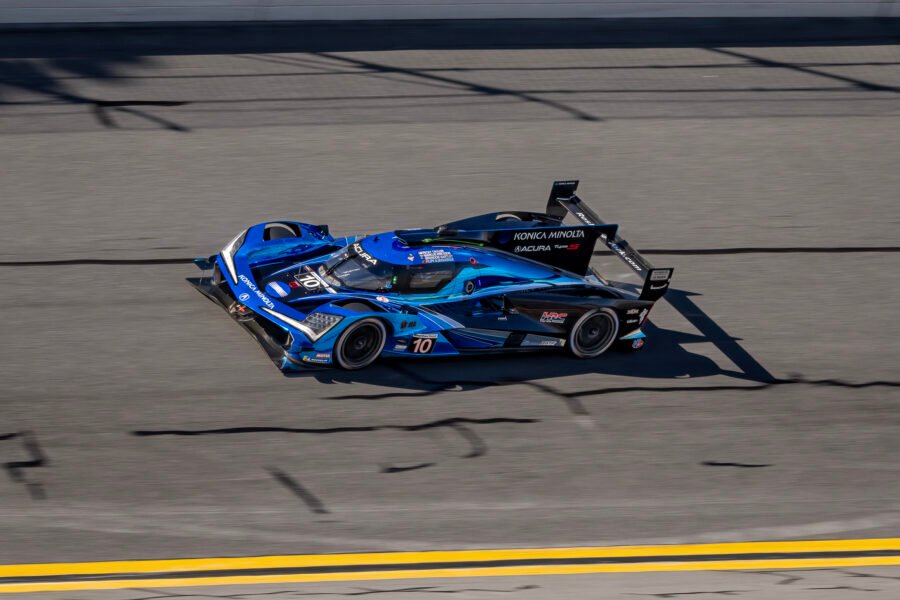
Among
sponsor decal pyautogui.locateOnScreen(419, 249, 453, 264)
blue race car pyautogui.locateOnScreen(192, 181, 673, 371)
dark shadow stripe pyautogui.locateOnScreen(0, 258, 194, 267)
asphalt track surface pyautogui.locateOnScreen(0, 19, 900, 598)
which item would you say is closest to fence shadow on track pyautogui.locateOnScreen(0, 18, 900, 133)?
asphalt track surface pyautogui.locateOnScreen(0, 19, 900, 598)

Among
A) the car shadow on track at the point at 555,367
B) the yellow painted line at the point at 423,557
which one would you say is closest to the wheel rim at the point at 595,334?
the car shadow on track at the point at 555,367

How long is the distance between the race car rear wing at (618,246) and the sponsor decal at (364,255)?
7.80ft

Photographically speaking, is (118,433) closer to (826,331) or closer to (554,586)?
(554,586)

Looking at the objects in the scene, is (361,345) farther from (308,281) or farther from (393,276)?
(308,281)

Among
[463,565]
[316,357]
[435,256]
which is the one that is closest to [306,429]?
[316,357]

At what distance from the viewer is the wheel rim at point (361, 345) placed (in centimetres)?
1067

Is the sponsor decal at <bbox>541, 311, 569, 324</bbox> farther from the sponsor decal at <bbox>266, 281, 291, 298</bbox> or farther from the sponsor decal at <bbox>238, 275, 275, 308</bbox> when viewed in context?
the sponsor decal at <bbox>238, 275, 275, 308</bbox>

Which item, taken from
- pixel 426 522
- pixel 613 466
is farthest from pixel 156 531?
pixel 613 466

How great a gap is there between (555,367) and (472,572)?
137 inches

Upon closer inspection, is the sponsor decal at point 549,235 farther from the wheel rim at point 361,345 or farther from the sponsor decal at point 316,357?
the sponsor decal at point 316,357

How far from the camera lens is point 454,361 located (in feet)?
37.1

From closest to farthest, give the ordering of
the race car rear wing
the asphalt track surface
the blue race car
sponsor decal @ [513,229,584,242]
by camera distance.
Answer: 1. the asphalt track surface
2. the blue race car
3. the race car rear wing
4. sponsor decal @ [513,229,584,242]

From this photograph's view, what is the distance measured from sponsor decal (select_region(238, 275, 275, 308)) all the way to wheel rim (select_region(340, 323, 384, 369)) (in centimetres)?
88

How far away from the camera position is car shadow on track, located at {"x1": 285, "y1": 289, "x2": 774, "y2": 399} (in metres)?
10.8
